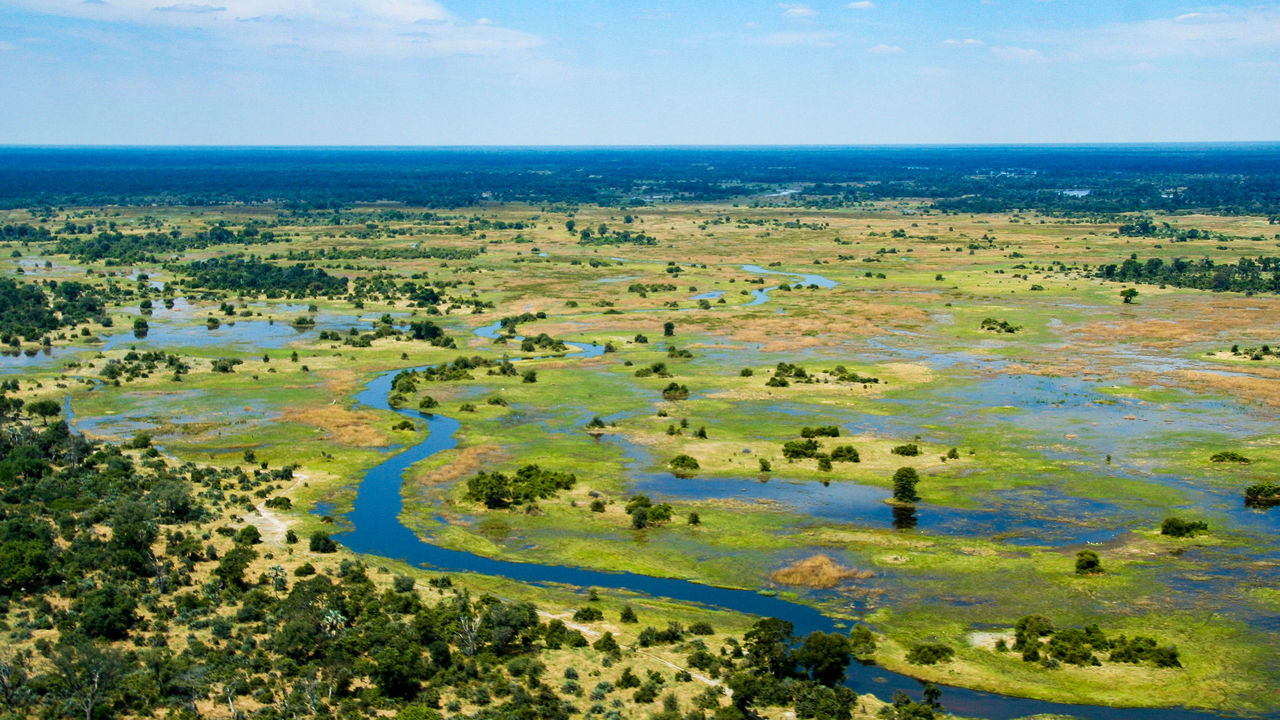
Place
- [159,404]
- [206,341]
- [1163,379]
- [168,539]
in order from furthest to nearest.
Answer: [206,341] < [1163,379] < [159,404] < [168,539]

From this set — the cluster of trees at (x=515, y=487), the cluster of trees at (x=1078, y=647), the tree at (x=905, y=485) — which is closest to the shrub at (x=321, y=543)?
the cluster of trees at (x=515, y=487)

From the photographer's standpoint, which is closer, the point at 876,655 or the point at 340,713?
the point at 340,713

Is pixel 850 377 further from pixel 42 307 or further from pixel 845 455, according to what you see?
pixel 42 307

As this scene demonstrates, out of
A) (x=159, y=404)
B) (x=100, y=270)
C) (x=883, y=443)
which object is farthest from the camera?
(x=100, y=270)

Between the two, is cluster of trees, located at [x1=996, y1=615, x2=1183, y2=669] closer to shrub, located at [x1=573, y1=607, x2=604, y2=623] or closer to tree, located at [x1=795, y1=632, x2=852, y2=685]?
tree, located at [x1=795, y1=632, x2=852, y2=685]

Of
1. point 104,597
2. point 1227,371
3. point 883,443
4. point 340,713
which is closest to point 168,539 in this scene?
point 104,597

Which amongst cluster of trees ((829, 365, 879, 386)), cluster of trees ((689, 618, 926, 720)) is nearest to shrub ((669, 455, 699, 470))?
cluster of trees ((689, 618, 926, 720))

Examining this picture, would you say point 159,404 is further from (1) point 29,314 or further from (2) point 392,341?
(1) point 29,314

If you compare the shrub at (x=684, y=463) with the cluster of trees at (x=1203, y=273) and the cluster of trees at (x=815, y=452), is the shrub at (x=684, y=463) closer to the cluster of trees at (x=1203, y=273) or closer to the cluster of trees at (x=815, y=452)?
the cluster of trees at (x=815, y=452)
